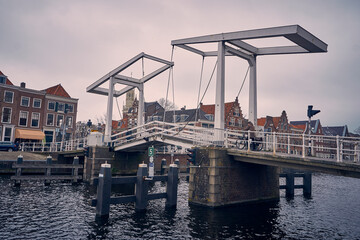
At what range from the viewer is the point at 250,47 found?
670 inches

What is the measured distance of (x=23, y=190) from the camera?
58.9 ft

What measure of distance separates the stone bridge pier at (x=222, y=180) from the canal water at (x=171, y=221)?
50 centimetres

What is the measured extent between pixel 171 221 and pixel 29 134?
31044mm

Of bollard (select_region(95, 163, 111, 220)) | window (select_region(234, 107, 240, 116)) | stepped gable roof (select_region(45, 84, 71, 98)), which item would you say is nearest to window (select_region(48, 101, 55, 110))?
stepped gable roof (select_region(45, 84, 71, 98))

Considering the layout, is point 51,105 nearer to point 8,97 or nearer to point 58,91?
point 58,91

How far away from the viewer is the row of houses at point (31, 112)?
3556 cm

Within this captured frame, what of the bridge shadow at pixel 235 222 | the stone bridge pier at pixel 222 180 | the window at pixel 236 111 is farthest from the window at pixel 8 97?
the window at pixel 236 111

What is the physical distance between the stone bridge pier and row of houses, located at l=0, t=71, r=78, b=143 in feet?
76.6

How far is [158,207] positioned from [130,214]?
198 centimetres

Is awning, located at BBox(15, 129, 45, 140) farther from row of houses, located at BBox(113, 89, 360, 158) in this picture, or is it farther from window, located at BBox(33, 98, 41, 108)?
row of houses, located at BBox(113, 89, 360, 158)

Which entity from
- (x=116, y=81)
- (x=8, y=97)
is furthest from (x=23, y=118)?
(x=116, y=81)

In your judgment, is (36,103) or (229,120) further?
(229,120)

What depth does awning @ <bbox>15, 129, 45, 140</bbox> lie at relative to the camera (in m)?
35.7

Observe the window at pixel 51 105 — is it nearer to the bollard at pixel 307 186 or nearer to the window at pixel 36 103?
the window at pixel 36 103
